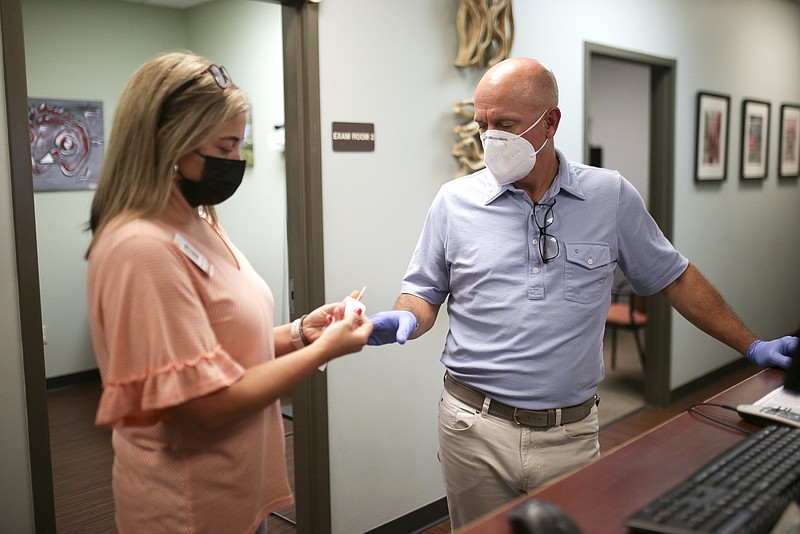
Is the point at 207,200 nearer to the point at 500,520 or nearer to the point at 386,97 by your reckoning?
the point at 500,520

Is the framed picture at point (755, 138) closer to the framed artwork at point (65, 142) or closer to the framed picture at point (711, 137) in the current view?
the framed picture at point (711, 137)

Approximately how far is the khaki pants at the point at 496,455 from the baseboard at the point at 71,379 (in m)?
4.19

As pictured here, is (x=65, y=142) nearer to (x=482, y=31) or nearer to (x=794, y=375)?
(x=482, y=31)

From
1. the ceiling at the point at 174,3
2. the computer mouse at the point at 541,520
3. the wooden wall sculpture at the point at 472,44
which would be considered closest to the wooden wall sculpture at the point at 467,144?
the wooden wall sculpture at the point at 472,44

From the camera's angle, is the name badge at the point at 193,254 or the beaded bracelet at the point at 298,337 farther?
the beaded bracelet at the point at 298,337

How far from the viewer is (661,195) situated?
15.4ft

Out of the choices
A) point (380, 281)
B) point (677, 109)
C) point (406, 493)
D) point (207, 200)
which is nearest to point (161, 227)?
point (207, 200)

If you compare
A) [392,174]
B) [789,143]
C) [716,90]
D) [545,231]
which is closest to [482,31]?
[392,174]

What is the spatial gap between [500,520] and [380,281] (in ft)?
6.17

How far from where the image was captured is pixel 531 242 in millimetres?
1841

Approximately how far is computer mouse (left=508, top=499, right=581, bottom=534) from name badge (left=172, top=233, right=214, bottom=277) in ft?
2.14

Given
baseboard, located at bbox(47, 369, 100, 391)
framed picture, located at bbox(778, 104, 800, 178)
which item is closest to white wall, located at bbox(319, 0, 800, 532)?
framed picture, located at bbox(778, 104, 800, 178)

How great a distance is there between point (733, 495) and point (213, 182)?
0.99m

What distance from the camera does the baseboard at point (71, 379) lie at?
523 centimetres
